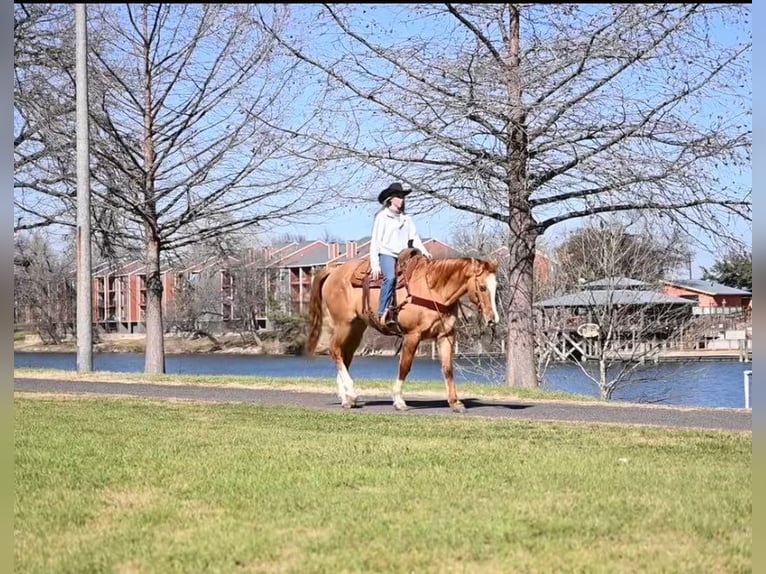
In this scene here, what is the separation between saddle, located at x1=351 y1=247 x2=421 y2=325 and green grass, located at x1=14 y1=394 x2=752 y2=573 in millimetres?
3059

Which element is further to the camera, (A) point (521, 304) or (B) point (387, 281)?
(A) point (521, 304)

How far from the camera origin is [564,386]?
3378cm

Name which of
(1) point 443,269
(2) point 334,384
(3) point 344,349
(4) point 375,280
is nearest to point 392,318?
(4) point 375,280

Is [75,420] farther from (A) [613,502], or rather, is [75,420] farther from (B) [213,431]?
(A) [613,502]

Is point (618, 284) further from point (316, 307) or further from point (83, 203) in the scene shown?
point (316, 307)

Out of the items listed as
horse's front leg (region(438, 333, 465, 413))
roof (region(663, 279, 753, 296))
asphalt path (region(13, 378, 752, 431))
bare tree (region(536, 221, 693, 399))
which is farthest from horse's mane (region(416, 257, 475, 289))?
bare tree (region(536, 221, 693, 399))

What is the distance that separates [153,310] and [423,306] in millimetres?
15348

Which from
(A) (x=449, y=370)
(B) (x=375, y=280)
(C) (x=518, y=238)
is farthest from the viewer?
(C) (x=518, y=238)

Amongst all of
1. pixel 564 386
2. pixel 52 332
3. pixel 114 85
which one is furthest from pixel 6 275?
pixel 52 332

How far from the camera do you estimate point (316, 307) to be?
14234 mm

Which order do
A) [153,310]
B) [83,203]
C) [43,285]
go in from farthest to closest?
[43,285], [153,310], [83,203]

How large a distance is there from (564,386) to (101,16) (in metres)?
18.5

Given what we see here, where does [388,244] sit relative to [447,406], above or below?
above

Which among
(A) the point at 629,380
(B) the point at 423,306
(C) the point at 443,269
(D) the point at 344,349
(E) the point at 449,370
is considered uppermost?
(C) the point at 443,269
